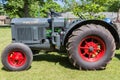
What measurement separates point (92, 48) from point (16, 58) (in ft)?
6.29

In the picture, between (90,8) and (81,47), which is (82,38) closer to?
(81,47)

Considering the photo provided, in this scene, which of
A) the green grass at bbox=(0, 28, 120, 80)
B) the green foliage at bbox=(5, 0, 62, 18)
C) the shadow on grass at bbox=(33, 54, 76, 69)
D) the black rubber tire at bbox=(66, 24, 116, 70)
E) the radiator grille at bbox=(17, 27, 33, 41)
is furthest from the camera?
the green foliage at bbox=(5, 0, 62, 18)

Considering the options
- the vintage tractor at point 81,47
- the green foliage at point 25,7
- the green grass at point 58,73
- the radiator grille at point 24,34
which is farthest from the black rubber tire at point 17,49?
the green foliage at point 25,7

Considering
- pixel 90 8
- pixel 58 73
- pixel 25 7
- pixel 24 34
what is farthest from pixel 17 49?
pixel 25 7

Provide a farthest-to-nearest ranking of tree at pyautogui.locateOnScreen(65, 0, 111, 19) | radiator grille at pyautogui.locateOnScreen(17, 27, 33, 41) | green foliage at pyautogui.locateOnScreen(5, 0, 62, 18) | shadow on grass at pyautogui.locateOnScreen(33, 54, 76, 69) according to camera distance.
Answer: green foliage at pyautogui.locateOnScreen(5, 0, 62, 18) → tree at pyautogui.locateOnScreen(65, 0, 111, 19) → shadow on grass at pyautogui.locateOnScreen(33, 54, 76, 69) → radiator grille at pyautogui.locateOnScreen(17, 27, 33, 41)

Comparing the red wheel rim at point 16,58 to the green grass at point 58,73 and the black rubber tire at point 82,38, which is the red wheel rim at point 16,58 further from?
the black rubber tire at point 82,38

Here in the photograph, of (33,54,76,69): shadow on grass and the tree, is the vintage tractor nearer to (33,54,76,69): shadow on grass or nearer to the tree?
(33,54,76,69): shadow on grass

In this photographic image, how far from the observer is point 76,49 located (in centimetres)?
739

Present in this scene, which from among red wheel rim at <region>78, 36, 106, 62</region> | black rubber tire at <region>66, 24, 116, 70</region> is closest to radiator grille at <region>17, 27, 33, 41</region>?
black rubber tire at <region>66, 24, 116, 70</region>

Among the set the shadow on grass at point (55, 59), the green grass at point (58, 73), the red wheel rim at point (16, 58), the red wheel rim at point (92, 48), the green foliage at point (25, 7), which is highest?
the red wheel rim at point (92, 48)

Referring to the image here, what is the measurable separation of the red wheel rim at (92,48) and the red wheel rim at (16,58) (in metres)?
1.44

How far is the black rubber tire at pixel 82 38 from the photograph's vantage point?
24.1ft

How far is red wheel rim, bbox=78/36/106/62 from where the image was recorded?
7492 millimetres

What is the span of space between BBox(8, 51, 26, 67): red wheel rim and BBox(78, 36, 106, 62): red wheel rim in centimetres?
144
